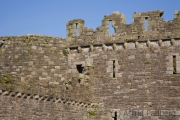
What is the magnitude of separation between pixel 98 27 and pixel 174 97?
19.8 feet

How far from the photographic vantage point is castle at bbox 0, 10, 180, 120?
925 inches

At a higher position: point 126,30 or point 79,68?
point 126,30

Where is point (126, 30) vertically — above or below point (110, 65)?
above

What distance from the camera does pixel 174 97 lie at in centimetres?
2325

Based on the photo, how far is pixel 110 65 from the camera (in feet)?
81.6

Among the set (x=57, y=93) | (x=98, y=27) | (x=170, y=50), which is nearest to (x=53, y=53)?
(x=98, y=27)

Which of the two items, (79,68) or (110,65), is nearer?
(110,65)

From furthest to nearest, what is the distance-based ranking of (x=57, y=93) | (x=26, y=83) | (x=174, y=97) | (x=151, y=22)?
(x=151, y=22) → (x=174, y=97) → (x=57, y=93) → (x=26, y=83)

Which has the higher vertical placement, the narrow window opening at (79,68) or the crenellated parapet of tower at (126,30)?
the crenellated parapet of tower at (126,30)

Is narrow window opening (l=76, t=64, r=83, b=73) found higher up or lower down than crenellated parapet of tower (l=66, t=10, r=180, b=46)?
lower down

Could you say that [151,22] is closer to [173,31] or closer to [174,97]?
[173,31]

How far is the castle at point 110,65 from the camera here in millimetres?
23484

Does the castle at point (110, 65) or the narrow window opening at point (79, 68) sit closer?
the castle at point (110, 65)

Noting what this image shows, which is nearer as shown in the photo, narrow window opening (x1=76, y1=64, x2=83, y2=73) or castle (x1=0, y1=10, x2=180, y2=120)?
castle (x1=0, y1=10, x2=180, y2=120)
